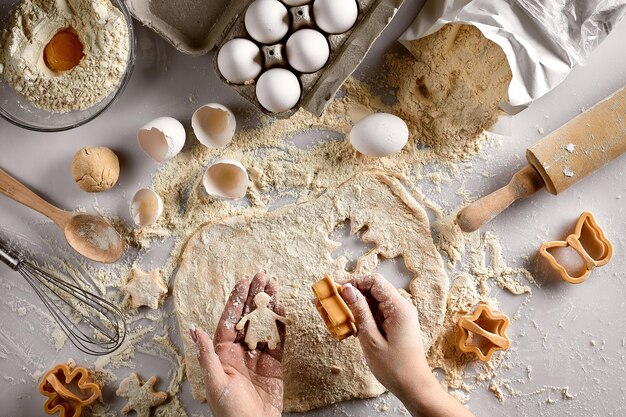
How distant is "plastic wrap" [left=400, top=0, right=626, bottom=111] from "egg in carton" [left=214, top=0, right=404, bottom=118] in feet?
0.62

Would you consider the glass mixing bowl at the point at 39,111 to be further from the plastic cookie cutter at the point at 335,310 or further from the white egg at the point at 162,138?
the plastic cookie cutter at the point at 335,310

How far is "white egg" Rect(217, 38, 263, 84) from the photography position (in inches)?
54.5

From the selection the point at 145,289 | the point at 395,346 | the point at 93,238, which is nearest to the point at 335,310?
the point at 395,346

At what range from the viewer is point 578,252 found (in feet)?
5.09

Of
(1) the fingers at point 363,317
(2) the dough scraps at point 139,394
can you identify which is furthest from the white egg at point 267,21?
(2) the dough scraps at point 139,394

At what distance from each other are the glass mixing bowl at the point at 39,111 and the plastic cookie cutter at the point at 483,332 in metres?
0.95

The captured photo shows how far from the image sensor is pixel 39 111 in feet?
5.03

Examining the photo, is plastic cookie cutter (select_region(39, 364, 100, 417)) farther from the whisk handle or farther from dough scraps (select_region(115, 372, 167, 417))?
the whisk handle

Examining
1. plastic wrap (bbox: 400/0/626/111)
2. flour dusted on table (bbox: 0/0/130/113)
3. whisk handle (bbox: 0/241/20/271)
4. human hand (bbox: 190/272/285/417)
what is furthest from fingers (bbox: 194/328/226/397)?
plastic wrap (bbox: 400/0/626/111)

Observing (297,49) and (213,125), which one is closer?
(297,49)

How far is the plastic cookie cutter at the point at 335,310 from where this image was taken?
1.30m

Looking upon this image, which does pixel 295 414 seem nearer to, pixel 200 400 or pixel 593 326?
pixel 200 400

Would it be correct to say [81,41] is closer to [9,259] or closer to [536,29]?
[9,259]

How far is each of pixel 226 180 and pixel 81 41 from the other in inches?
17.8
